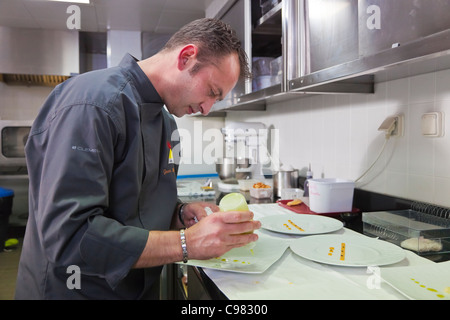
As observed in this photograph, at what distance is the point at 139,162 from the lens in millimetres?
948

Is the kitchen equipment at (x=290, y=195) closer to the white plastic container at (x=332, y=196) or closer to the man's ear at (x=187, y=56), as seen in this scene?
the white plastic container at (x=332, y=196)

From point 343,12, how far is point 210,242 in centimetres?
94

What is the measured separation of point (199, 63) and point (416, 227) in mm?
775

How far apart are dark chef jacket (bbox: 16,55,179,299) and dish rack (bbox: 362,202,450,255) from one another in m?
0.68

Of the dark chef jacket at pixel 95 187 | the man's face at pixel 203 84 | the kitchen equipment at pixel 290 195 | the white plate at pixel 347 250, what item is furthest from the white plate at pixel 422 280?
the kitchen equipment at pixel 290 195

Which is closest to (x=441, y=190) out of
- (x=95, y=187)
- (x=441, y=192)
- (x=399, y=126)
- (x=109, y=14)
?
(x=441, y=192)

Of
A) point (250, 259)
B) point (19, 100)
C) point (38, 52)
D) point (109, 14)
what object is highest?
point (109, 14)

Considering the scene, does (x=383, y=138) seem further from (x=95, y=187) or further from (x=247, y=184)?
(x=95, y=187)

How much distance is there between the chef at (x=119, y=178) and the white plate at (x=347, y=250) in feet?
0.61

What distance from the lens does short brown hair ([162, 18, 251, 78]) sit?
1009mm

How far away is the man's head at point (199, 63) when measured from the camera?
1.01m

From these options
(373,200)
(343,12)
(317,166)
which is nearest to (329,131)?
(317,166)

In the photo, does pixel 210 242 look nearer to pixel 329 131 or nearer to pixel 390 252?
pixel 390 252

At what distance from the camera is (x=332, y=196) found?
1.42m
